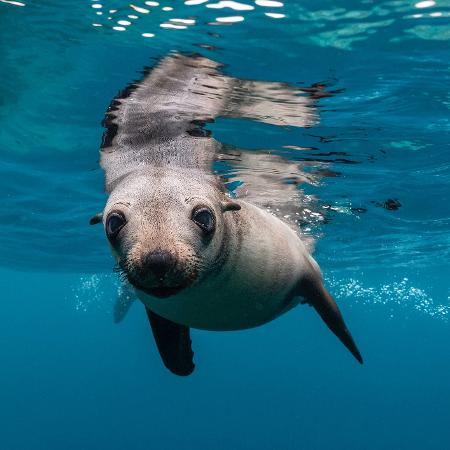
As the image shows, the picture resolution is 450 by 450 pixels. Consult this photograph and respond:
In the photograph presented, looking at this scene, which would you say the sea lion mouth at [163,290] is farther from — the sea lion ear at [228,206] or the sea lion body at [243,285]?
the sea lion ear at [228,206]

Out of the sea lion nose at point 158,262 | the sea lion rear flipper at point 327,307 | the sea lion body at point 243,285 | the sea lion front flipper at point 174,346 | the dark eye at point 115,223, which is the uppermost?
the sea lion nose at point 158,262

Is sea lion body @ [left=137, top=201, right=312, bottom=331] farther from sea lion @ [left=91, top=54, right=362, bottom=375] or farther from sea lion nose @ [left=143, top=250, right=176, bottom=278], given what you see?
sea lion nose @ [left=143, top=250, right=176, bottom=278]

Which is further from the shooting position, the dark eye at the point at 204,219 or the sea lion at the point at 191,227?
the dark eye at the point at 204,219

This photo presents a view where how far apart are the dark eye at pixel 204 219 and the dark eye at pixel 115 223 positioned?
573mm

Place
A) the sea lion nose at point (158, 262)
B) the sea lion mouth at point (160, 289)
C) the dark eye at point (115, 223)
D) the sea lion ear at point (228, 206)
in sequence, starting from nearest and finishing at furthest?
the sea lion nose at point (158, 262) → the sea lion mouth at point (160, 289) → the dark eye at point (115, 223) → the sea lion ear at point (228, 206)

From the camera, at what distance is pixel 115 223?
4.25 m

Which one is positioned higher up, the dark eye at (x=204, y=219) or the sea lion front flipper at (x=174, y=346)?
the dark eye at (x=204, y=219)

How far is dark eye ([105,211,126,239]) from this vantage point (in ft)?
13.9

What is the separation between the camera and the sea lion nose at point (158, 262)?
361 centimetres

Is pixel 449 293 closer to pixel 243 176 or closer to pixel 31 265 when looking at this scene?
pixel 31 265

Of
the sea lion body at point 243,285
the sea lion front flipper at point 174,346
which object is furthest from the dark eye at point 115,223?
the sea lion front flipper at point 174,346

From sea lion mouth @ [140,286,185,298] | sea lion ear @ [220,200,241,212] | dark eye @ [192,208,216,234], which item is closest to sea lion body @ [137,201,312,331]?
sea lion ear @ [220,200,241,212]

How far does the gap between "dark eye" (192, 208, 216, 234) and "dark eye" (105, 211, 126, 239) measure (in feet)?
1.88

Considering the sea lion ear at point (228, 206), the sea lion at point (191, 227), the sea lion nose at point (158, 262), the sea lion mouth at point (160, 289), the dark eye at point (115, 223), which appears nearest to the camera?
the sea lion nose at point (158, 262)
